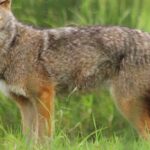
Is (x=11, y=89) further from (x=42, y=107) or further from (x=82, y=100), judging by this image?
(x=82, y=100)

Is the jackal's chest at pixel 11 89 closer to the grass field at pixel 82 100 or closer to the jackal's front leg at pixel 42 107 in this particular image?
the jackal's front leg at pixel 42 107

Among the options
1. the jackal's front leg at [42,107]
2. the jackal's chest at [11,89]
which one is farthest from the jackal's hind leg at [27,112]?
the jackal's chest at [11,89]

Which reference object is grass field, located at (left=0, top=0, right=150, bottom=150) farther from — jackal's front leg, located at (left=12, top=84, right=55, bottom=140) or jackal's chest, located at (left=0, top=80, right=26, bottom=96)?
jackal's chest, located at (left=0, top=80, right=26, bottom=96)

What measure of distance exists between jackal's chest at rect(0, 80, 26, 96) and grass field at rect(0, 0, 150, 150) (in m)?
0.39

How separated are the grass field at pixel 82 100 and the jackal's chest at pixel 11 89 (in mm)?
390

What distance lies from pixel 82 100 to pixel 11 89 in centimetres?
151

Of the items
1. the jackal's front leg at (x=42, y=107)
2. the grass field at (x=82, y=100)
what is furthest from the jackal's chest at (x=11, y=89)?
the grass field at (x=82, y=100)

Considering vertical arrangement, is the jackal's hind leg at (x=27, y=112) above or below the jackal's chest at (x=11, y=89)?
below

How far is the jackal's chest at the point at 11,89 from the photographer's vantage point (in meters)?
7.64

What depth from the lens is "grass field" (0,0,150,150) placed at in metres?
7.81

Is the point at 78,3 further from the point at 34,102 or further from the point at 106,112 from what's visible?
the point at 34,102

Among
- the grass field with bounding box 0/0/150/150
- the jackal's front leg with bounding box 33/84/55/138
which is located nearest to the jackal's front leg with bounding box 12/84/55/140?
the jackal's front leg with bounding box 33/84/55/138

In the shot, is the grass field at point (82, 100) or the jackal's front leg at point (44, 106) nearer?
the jackal's front leg at point (44, 106)

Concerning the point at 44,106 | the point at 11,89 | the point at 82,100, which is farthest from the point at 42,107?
the point at 82,100
